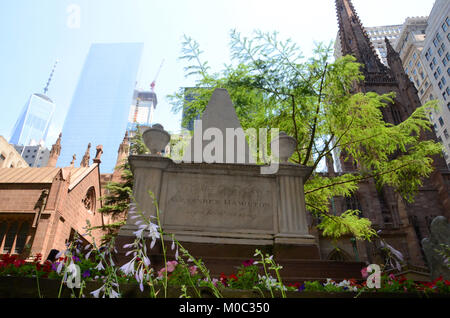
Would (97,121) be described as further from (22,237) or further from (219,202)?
(219,202)

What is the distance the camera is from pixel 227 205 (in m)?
6.82

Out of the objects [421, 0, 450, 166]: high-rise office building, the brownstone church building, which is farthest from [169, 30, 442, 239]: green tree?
[421, 0, 450, 166]: high-rise office building

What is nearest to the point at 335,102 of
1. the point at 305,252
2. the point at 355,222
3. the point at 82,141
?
the point at 355,222

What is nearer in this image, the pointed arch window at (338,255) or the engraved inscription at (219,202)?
the engraved inscription at (219,202)

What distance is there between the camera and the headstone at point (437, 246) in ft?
28.8

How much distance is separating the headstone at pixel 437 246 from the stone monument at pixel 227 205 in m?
5.07

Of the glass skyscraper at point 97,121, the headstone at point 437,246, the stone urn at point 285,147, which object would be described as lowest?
the headstone at point 437,246

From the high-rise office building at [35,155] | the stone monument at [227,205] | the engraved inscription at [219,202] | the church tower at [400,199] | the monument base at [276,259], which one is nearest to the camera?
the monument base at [276,259]

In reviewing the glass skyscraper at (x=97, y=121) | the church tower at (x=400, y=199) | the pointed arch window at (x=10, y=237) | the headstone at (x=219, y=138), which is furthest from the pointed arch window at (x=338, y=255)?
the glass skyscraper at (x=97, y=121)

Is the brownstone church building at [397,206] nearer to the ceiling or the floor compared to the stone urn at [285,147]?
nearer to the ceiling

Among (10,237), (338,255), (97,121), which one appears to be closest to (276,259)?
(10,237)

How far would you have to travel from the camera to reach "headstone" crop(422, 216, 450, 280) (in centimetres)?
877

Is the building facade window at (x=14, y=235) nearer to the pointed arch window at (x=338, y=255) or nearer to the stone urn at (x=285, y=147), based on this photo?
the stone urn at (x=285, y=147)

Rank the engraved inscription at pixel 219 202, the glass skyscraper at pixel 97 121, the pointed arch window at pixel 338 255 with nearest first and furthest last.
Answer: the engraved inscription at pixel 219 202
the pointed arch window at pixel 338 255
the glass skyscraper at pixel 97 121
